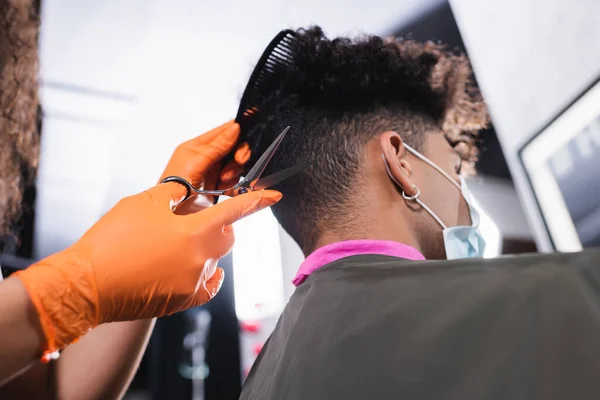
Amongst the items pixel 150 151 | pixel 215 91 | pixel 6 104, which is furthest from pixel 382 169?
pixel 150 151

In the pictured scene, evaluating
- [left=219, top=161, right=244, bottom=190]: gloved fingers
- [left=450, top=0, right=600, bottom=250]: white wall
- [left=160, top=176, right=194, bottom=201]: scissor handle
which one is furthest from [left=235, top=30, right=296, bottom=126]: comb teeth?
[left=450, top=0, right=600, bottom=250]: white wall

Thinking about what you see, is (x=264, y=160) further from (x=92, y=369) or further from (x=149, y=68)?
(x=149, y=68)

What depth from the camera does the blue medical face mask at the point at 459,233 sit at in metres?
1.06

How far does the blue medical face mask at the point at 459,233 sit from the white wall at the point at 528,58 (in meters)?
0.57

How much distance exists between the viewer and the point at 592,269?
0.49 meters

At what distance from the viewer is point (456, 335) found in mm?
540

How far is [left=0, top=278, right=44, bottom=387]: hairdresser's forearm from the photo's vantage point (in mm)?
663

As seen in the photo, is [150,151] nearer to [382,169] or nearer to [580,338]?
[382,169]

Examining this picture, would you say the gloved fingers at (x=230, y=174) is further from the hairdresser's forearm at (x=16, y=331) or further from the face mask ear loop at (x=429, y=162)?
the hairdresser's forearm at (x=16, y=331)

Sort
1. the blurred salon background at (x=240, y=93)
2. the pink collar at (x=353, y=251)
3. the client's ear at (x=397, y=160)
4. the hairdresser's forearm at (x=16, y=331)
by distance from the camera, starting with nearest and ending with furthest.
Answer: the hairdresser's forearm at (x=16, y=331) < the pink collar at (x=353, y=251) < the client's ear at (x=397, y=160) < the blurred salon background at (x=240, y=93)

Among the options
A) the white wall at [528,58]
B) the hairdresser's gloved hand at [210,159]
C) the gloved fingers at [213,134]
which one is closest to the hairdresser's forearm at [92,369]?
the hairdresser's gloved hand at [210,159]

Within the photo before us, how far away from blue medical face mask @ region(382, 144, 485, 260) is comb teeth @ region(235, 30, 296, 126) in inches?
15.8

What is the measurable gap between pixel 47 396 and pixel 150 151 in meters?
1.94

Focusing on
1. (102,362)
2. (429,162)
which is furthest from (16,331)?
(429,162)
